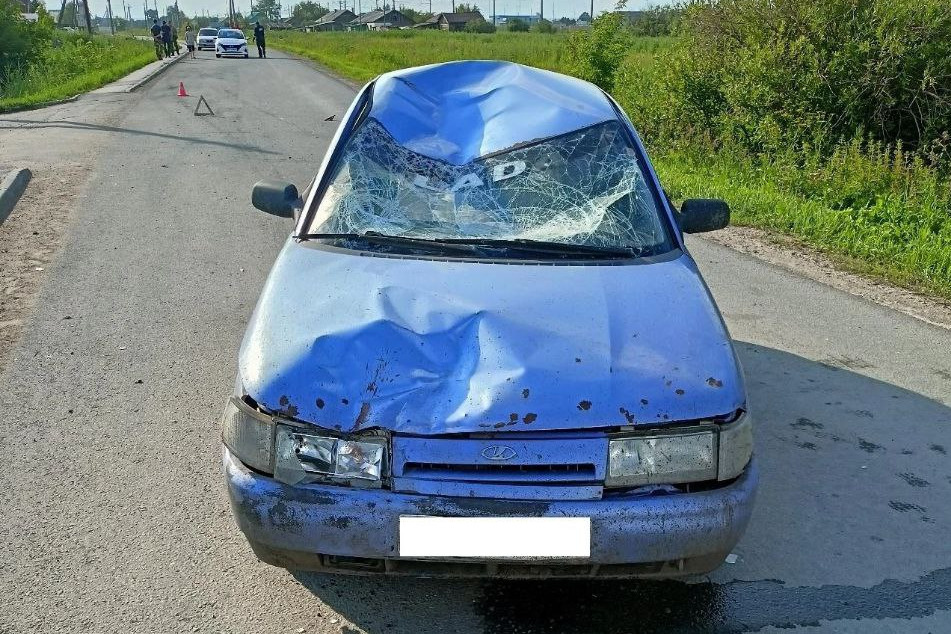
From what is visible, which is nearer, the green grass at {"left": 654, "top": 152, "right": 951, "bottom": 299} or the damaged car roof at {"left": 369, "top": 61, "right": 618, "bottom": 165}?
the damaged car roof at {"left": 369, "top": 61, "right": 618, "bottom": 165}

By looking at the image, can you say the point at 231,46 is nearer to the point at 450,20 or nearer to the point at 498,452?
the point at 498,452

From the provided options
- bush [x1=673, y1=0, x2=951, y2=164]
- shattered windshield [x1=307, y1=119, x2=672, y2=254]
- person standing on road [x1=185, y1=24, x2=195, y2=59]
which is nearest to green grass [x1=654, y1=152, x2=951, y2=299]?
bush [x1=673, y1=0, x2=951, y2=164]

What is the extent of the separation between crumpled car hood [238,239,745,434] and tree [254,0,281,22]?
532 feet

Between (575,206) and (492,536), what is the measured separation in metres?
1.69

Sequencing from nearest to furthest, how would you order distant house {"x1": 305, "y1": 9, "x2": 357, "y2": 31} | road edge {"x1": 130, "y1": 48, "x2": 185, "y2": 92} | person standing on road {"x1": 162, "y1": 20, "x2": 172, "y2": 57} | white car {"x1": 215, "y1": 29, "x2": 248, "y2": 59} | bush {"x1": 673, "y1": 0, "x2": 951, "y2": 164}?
bush {"x1": 673, "y1": 0, "x2": 951, "y2": 164}, road edge {"x1": 130, "y1": 48, "x2": 185, "y2": 92}, person standing on road {"x1": 162, "y1": 20, "x2": 172, "y2": 57}, white car {"x1": 215, "y1": 29, "x2": 248, "y2": 59}, distant house {"x1": 305, "y1": 9, "x2": 357, "y2": 31}

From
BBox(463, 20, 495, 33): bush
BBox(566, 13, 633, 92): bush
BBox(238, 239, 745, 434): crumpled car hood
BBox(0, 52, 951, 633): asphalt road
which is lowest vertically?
BBox(0, 52, 951, 633): asphalt road

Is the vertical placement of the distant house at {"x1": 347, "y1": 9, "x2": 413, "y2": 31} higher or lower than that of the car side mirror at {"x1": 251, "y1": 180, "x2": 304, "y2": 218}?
higher

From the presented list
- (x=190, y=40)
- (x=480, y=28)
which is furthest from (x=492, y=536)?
(x=480, y=28)

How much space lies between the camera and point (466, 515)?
8.06ft

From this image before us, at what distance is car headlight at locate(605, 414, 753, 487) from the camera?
2510 mm

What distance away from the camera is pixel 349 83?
81.3ft

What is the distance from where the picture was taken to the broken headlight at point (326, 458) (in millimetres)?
2502

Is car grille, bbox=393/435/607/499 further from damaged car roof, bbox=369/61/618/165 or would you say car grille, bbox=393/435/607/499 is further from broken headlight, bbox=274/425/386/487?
damaged car roof, bbox=369/61/618/165

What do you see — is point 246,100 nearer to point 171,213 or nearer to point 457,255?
point 171,213
